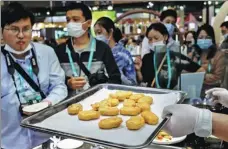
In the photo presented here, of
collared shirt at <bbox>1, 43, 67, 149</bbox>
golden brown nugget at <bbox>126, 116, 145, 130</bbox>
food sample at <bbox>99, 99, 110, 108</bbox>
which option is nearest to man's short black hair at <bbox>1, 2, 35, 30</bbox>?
collared shirt at <bbox>1, 43, 67, 149</bbox>

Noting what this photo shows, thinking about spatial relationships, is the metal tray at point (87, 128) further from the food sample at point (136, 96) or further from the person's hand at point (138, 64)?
the person's hand at point (138, 64)

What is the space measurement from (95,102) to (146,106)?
302 millimetres

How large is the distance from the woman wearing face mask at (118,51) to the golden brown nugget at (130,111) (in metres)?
1.13

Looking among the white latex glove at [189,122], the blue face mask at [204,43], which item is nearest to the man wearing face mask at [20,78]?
the white latex glove at [189,122]

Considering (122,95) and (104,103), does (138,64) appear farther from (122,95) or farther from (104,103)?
(104,103)

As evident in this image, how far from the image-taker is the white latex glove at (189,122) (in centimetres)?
124

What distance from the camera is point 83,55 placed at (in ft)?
7.53

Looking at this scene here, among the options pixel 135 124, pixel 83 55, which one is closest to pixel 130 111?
pixel 135 124

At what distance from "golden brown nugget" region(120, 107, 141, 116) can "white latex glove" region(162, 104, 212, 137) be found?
29cm

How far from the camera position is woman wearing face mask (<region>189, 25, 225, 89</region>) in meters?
3.08

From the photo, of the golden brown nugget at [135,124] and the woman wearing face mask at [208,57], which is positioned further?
the woman wearing face mask at [208,57]

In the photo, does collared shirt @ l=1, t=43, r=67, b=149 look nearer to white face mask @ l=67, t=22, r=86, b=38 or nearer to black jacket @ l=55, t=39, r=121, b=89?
black jacket @ l=55, t=39, r=121, b=89

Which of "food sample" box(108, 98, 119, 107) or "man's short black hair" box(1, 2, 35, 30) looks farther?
"man's short black hair" box(1, 2, 35, 30)

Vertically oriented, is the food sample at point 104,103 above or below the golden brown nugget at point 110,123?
above
